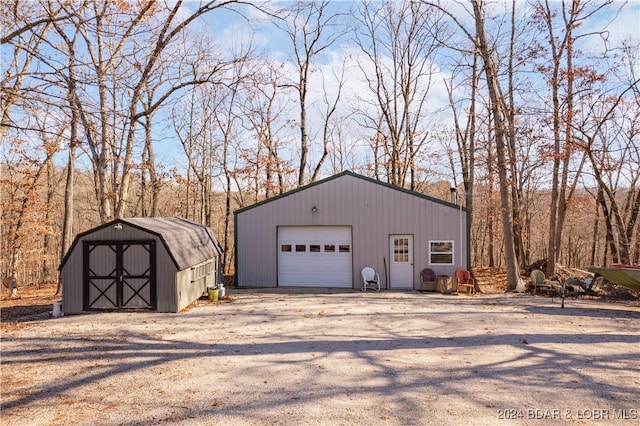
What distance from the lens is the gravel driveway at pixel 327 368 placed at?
13.3 feet

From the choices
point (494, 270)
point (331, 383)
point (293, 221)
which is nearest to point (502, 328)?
point (331, 383)

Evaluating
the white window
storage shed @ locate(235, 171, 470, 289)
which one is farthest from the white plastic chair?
the white window

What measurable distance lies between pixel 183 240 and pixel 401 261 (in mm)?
7077

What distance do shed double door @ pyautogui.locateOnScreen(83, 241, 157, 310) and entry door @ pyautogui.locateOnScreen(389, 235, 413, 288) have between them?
295 inches

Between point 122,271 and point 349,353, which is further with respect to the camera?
point 122,271

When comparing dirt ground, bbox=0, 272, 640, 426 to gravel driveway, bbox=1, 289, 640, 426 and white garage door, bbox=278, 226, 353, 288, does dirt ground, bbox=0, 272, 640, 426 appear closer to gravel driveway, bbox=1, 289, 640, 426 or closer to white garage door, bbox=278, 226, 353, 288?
gravel driveway, bbox=1, 289, 640, 426

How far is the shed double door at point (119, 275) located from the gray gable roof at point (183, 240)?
1.56ft

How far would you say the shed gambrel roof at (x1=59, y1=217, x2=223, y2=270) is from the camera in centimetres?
933

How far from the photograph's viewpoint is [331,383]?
15.7 ft

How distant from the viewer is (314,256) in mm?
13164

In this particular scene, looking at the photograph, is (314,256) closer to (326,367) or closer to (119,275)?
(119,275)

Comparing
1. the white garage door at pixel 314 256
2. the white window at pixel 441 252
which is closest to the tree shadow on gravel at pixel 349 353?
the white window at pixel 441 252

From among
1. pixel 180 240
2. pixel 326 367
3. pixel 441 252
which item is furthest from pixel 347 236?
pixel 326 367

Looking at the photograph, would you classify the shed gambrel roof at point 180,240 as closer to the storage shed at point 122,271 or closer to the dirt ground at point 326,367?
the storage shed at point 122,271
